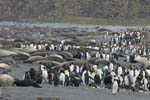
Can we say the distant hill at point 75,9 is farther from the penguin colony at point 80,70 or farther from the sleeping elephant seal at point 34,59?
the sleeping elephant seal at point 34,59

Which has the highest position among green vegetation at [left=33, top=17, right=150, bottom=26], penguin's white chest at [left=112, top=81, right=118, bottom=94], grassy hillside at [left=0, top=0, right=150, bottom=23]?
penguin's white chest at [left=112, top=81, right=118, bottom=94]

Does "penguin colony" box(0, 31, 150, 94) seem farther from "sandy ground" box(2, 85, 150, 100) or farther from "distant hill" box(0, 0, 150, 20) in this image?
"distant hill" box(0, 0, 150, 20)

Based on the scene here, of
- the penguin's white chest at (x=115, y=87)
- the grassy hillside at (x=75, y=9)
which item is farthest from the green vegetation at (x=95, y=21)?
the penguin's white chest at (x=115, y=87)

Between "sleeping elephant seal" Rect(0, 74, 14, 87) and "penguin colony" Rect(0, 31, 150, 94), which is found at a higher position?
"sleeping elephant seal" Rect(0, 74, 14, 87)

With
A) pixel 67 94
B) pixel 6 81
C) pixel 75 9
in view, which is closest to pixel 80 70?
pixel 6 81

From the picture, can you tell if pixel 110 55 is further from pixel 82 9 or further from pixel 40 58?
pixel 82 9

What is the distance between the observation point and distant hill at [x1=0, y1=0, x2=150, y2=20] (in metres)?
154

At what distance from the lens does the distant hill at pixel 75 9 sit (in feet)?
504

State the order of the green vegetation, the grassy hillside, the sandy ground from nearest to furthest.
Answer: the sandy ground < the green vegetation < the grassy hillside

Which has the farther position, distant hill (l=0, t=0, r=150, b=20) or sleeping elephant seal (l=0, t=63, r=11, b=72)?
distant hill (l=0, t=0, r=150, b=20)

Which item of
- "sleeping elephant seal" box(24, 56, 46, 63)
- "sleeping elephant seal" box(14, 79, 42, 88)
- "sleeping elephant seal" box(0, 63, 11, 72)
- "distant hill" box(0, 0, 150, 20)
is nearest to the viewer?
"sleeping elephant seal" box(14, 79, 42, 88)

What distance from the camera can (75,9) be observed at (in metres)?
158

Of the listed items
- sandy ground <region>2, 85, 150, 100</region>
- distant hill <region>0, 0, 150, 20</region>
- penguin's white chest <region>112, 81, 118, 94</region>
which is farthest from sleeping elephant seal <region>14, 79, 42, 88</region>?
distant hill <region>0, 0, 150, 20</region>

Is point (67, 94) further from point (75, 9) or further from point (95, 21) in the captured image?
point (75, 9)
